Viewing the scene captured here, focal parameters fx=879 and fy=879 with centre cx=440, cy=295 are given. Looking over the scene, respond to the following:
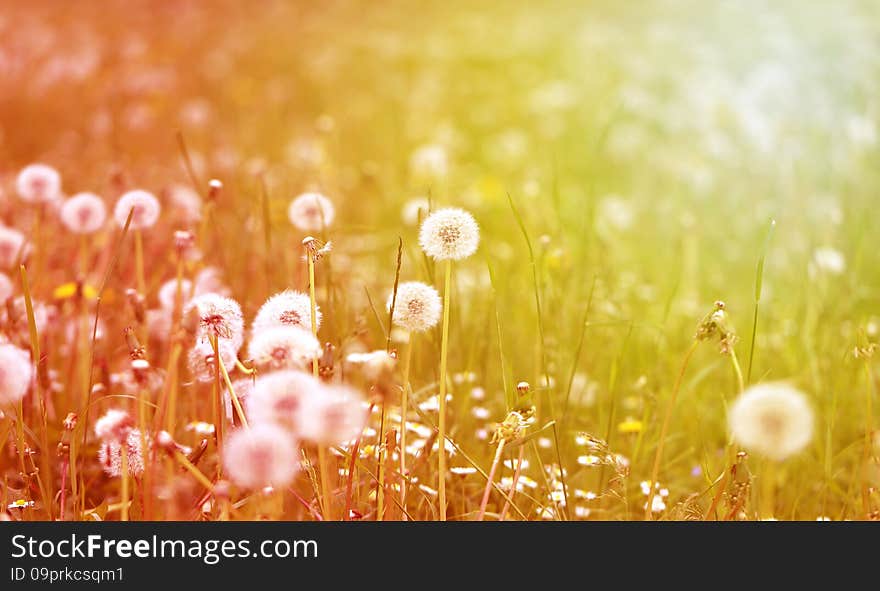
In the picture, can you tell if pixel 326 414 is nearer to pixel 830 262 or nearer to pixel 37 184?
pixel 37 184

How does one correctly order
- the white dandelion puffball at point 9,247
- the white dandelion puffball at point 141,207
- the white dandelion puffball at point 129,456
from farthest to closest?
the white dandelion puffball at point 9,247 < the white dandelion puffball at point 141,207 < the white dandelion puffball at point 129,456

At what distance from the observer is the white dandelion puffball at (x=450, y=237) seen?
889 millimetres

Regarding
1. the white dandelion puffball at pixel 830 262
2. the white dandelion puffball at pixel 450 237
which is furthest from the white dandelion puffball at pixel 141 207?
the white dandelion puffball at pixel 830 262

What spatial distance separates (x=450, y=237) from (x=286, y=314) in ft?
0.60

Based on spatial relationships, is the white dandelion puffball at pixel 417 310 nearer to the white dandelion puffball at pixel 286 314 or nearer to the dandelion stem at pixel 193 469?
the white dandelion puffball at pixel 286 314

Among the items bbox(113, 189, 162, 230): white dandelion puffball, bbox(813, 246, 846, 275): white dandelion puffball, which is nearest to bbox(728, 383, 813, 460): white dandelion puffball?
bbox(113, 189, 162, 230): white dandelion puffball

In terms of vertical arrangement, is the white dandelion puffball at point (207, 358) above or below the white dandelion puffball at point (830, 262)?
below

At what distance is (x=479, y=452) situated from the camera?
4.17 ft

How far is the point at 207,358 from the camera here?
0.88 meters

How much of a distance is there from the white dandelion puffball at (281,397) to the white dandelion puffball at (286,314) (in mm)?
166

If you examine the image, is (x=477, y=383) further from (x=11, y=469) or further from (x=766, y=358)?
(x=11, y=469)

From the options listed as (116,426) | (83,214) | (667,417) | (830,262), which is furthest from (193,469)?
(830,262)
